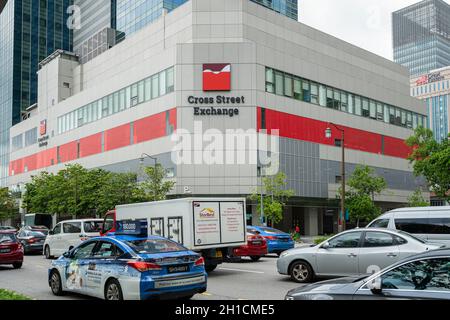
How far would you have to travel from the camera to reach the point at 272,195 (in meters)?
45.9

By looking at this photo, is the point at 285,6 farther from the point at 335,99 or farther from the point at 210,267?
the point at 210,267

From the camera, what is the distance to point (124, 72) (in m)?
58.4

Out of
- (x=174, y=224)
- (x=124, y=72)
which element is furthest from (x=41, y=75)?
(x=174, y=224)

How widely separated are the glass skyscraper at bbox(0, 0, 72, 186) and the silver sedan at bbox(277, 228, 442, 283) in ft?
333

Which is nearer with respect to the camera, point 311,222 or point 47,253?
point 47,253

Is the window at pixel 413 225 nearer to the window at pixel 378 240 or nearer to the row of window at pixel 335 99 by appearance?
the window at pixel 378 240

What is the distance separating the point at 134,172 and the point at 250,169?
43.2 ft

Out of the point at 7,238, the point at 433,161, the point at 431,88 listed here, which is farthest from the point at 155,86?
the point at 431,88

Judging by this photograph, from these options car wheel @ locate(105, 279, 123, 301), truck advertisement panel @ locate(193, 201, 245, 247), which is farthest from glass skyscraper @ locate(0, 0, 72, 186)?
car wheel @ locate(105, 279, 123, 301)

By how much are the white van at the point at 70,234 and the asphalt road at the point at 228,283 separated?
3095mm

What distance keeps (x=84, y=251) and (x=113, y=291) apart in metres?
1.80

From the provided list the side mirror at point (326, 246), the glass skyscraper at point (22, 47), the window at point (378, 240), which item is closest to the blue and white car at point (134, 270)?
the side mirror at point (326, 246)

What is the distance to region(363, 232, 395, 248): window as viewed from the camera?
12.3 meters
